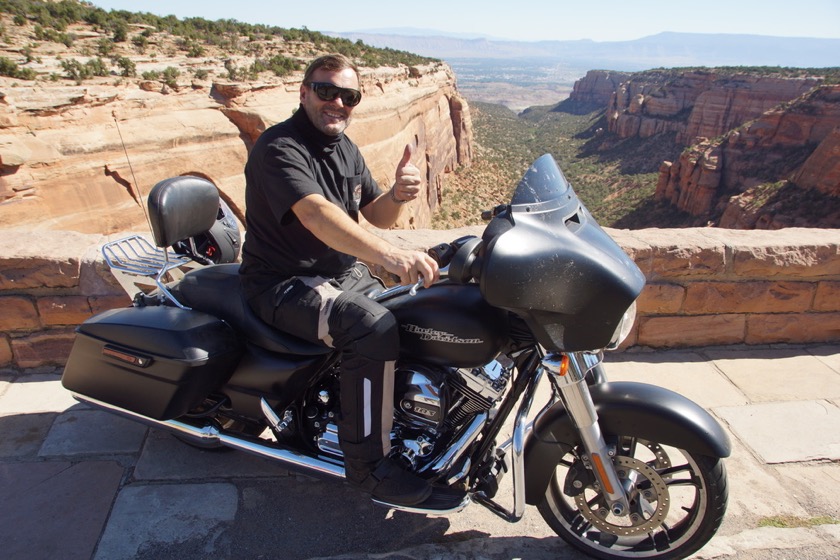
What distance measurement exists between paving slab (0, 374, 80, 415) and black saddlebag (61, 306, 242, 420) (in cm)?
93

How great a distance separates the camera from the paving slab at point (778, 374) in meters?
3.58

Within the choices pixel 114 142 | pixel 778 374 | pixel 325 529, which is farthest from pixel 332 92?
pixel 114 142

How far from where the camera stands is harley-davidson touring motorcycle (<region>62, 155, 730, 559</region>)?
1.96m

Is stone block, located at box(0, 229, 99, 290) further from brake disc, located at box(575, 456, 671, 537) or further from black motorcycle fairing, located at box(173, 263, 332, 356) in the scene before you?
brake disc, located at box(575, 456, 671, 537)

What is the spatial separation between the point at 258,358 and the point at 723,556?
2.14 meters

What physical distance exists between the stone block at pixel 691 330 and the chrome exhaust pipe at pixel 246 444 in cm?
254

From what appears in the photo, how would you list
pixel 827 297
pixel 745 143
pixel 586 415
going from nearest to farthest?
pixel 586 415, pixel 827 297, pixel 745 143

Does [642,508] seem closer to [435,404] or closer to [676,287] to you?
[435,404]

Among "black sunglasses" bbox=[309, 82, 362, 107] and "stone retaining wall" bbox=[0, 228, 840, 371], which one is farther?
"stone retaining wall" bbox=[0, 228, 840, 371]

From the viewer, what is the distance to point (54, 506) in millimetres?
2684

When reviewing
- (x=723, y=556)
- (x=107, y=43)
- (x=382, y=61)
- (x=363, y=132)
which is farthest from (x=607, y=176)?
(x=723, y=556)

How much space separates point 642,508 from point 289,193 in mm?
1861

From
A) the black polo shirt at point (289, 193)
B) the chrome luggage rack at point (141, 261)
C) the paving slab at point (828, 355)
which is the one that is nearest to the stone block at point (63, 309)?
the chrome luggage rack at point (141, 261)

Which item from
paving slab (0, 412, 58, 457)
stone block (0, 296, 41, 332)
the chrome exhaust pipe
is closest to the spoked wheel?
the chrome exhaust pipe
